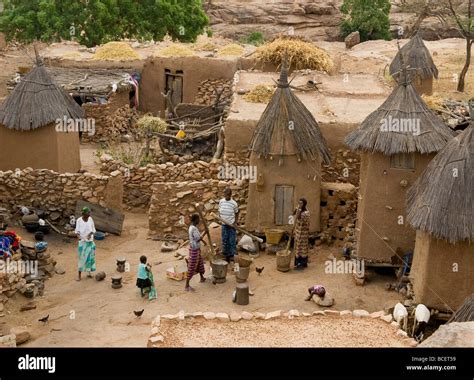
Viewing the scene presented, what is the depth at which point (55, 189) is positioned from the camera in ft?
59.1

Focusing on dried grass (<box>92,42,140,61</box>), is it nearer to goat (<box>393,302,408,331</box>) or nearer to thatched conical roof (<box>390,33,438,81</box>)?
thatched conical roof (<box>390,33,438,81</box>)

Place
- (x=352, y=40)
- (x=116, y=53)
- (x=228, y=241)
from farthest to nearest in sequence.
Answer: (x=352, y=40)
(x=116, y=53)
(x=228, y=241)

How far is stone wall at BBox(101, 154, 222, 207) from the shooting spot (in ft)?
61.7

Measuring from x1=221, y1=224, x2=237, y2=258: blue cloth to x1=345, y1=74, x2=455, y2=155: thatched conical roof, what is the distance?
2.51 metres

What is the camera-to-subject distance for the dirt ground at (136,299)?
12758 millimetres

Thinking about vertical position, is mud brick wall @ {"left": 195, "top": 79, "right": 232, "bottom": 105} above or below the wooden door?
above

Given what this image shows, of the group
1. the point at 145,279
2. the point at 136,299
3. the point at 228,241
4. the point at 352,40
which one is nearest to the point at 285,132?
the point at 228,241

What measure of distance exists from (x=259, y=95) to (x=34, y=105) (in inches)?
187

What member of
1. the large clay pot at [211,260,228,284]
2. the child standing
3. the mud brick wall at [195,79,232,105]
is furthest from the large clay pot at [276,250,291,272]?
the mud brick wall at [195,79,232,105]

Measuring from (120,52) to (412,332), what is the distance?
16.1 meters

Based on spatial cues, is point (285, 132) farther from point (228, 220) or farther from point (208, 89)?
point (208, 89)

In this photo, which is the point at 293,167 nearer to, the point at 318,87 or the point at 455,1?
the point at 318,87

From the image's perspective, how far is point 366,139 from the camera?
14.8m
